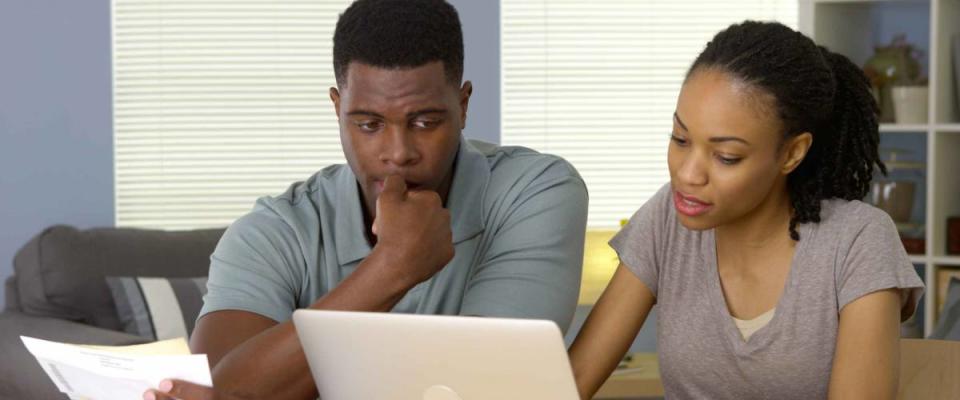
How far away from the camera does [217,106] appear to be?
4703 millimetres

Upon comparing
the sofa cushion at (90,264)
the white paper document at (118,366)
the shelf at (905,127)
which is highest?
the shelf at (905,127)

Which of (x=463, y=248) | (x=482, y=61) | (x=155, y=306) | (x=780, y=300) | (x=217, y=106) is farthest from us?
(x=482, y=61)

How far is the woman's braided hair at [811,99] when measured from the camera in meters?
1.86

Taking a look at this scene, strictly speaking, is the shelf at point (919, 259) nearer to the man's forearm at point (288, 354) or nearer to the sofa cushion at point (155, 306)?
the sofa cushion at point (155, 306)

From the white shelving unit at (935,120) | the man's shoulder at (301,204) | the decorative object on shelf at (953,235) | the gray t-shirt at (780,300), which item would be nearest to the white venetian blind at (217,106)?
the white shelving unit at (935,120)

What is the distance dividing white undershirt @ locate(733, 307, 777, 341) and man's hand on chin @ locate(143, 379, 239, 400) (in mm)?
829

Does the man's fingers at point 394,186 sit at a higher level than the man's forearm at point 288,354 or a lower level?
higher

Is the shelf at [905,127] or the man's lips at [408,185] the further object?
the shelf at [905,127]

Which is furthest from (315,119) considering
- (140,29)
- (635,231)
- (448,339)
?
(448,339)

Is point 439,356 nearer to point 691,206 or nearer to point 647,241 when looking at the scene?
point 691,206

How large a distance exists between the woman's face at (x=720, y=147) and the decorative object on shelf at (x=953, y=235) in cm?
247

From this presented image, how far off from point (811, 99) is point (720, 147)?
16 centimetres

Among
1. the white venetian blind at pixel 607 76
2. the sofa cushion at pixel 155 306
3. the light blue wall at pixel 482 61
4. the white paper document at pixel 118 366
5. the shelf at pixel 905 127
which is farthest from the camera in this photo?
the white venetian blind at pixel 607 76

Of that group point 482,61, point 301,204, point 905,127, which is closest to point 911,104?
point 905,127
